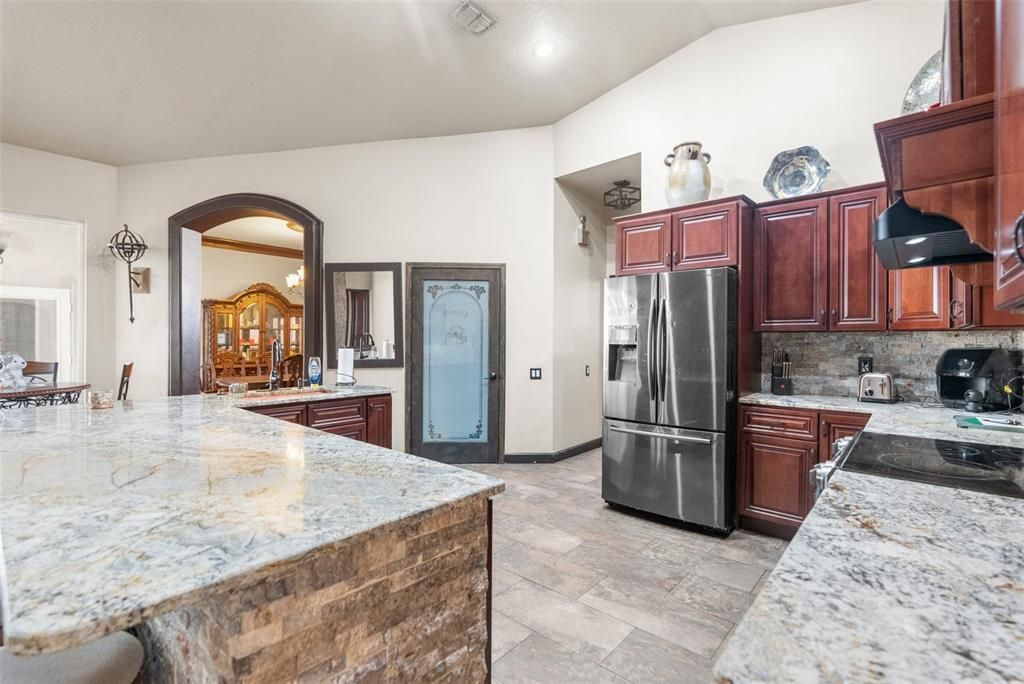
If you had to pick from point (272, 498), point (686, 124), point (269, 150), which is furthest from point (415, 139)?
point (272, 498)

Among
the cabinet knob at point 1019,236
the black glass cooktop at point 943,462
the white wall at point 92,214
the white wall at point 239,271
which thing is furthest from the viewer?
the white wall at point 239,271

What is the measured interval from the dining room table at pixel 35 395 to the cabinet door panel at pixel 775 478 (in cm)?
491

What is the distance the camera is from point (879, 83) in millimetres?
3037

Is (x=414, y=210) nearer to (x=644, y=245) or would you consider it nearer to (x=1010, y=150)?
(x=644, y=245)

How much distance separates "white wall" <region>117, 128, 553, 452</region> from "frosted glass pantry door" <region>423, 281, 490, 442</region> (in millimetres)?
271

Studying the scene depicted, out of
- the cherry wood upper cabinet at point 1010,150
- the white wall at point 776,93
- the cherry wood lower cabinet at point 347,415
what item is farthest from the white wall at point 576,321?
the cherry wood upper cabinet at point 1010,150

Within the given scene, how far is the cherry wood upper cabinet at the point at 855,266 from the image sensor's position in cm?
281

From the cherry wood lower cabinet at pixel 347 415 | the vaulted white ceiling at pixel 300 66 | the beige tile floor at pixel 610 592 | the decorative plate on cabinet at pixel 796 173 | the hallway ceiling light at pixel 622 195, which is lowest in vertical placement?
the beige tile floor at pixel 610 592

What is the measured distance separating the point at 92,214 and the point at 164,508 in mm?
5418

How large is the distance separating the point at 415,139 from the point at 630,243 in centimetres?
274

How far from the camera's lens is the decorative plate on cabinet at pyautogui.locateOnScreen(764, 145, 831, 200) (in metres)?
3.12

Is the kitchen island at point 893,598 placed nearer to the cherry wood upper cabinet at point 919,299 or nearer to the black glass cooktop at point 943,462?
the black glass cooktop at point 943,462

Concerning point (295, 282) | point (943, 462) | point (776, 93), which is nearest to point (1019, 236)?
point (943, 462)

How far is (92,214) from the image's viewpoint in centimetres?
483
